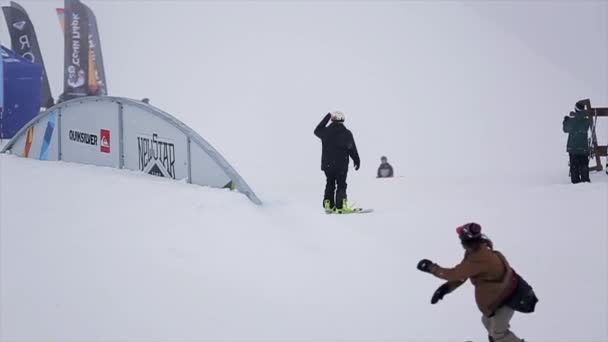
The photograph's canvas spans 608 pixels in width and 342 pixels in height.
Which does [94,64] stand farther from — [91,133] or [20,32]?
[91,133]

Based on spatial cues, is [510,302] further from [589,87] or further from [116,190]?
[589,87]

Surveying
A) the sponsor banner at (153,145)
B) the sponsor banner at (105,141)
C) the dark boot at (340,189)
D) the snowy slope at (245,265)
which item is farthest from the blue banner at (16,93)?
the dark boot at (340,189)

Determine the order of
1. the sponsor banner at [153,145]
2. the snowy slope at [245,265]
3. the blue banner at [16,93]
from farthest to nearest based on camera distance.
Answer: the blue banner at [16,93]
the sponsor banner at [153,145]
the snowy slope at [245,265]

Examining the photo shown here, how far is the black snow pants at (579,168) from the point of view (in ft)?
44.4

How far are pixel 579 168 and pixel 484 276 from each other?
9025 mm

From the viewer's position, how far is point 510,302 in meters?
5.48

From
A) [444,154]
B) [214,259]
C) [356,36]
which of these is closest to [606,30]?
[356,36]

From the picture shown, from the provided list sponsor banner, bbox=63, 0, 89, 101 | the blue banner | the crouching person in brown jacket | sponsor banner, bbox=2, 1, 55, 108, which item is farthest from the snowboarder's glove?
sponsor banner, bbox=2, 1, 55, 108

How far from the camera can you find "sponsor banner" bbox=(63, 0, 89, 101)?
26.1 meters

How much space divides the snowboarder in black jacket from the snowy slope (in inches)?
20.8

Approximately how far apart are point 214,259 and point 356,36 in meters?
58.5

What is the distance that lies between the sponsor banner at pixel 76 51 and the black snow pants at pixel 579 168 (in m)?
18.6

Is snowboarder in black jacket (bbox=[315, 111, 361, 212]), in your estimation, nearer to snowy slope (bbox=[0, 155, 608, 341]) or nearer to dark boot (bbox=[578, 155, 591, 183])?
snowy slope (bbox=[0, 155, 608, 341])

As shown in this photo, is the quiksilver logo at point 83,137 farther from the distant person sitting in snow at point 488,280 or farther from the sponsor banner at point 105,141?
the distant person sitting in snow at point 488,280
